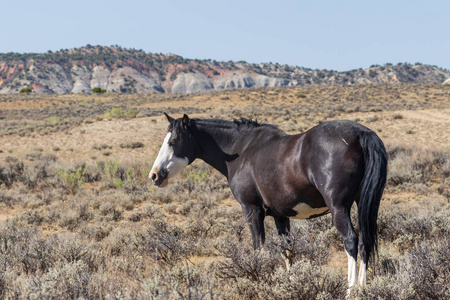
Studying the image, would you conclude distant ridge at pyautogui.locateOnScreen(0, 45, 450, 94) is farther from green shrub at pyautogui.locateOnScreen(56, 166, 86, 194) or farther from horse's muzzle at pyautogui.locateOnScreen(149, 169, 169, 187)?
horse's muzzle at pyautogui.locateOnScreen(149, 169, 169, 187)

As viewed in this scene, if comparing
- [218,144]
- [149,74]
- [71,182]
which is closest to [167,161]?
[218,144]

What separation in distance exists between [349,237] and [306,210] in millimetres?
653

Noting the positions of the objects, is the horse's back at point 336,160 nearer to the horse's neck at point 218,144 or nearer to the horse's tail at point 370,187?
the horse's tail at point 370,187

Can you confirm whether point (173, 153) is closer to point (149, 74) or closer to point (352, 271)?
point (352, 271)

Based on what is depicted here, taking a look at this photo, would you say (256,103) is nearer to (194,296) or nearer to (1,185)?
(1,185)

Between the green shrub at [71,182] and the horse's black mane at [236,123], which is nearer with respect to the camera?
the horse's black mane at [236,123]

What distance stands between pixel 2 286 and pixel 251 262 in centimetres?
245

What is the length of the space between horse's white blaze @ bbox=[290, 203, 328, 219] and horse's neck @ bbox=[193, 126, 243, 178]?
1.18 metres

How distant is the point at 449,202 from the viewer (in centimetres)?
866

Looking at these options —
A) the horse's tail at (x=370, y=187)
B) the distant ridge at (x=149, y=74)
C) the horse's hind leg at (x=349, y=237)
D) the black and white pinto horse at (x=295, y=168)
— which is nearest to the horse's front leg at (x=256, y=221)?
the black and white pinto horse at (x=295, y=168)

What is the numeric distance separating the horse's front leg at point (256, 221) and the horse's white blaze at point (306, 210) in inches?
16.3

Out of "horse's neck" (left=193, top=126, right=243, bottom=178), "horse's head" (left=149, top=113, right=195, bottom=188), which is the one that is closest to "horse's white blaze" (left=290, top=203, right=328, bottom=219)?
"horse's neck" (left=193, top=126, right=243, bottom=178)

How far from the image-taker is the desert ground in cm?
322

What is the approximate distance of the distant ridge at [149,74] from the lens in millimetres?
122688
